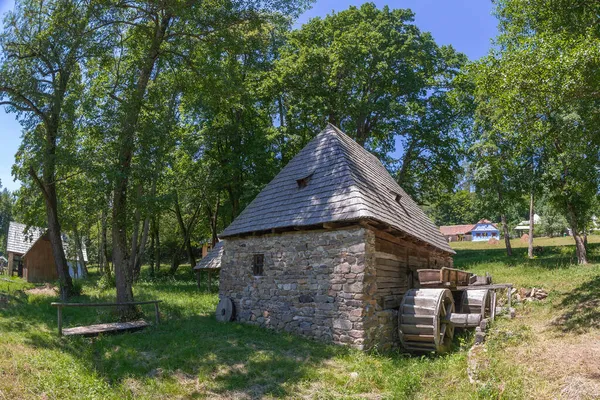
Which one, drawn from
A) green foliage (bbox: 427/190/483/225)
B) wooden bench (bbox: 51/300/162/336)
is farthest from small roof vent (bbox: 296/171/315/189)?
green foliage (bbox: 427/190/483/225)

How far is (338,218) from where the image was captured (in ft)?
29.6

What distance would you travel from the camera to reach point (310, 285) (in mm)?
9602

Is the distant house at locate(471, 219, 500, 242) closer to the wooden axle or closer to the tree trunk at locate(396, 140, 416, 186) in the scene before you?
the tree trunk at locate(396, 140, 416, 186)

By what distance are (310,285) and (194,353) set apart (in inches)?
116

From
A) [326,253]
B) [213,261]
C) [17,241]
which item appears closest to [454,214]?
[213,261]

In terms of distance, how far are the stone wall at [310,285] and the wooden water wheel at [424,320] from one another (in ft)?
3.13

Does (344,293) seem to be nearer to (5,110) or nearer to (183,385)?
(183,385)

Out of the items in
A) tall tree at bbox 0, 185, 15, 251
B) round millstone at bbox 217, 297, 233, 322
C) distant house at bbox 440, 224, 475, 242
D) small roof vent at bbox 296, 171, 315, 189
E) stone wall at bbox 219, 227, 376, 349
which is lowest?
round millstone at bbox 217, 297, 233, 322

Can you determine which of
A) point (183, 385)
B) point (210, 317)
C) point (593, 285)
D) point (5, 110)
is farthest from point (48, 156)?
point (593, 285)

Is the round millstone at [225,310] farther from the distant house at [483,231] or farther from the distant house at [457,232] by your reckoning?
the distant house at [457,232]

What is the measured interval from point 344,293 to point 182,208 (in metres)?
20.1

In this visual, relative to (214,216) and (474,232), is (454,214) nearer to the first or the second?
(474,232)

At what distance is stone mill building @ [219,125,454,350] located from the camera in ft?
29.4

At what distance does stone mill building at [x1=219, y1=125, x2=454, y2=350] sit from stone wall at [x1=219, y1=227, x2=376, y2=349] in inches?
0.9
